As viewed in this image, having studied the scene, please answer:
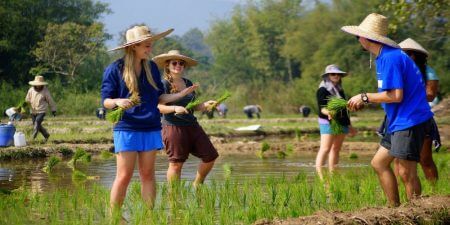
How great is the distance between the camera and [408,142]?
294 inches

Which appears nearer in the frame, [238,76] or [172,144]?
[172,144]

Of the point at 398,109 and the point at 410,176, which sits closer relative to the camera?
the point at 398,109

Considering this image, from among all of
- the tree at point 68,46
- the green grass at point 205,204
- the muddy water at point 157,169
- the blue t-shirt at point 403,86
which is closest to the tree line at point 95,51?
the tree at point 68,46

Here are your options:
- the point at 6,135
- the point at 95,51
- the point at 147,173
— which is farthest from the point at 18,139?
the point at 95,51

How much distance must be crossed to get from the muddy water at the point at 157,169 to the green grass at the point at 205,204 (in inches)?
78.5

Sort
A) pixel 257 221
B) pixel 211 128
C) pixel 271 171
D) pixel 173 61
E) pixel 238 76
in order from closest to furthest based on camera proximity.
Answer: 1. pixel 257 221
2. pixel 173 61
3. pixel 271 171
4. pixel 211 128
5. pixel 238 76

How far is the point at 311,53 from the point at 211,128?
135 ft

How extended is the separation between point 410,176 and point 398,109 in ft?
1.89

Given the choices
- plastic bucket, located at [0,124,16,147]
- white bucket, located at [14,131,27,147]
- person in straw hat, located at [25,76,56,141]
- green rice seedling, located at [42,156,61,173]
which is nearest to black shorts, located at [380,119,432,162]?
green rice seedling, located at [42,156,61,173]

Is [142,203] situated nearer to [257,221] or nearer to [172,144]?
[257,221]

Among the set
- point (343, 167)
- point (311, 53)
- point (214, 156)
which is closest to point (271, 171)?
point (343, 167)

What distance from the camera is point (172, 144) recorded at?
9.78m

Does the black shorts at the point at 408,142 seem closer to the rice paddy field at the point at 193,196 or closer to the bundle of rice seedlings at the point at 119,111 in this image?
the rice paddy field at the point at 193,196

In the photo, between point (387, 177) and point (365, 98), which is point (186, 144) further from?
point (387, 177)
